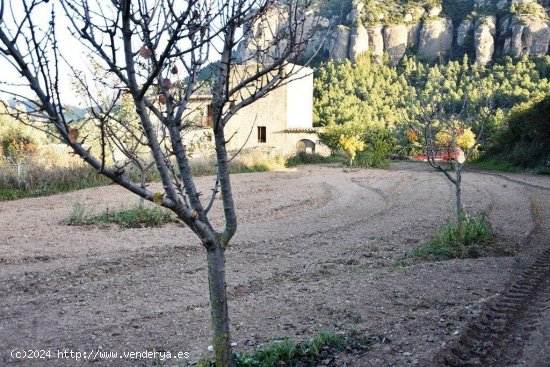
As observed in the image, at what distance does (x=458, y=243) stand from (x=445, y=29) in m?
75.9

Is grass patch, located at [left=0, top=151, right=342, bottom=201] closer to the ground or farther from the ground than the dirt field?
farther from the ground

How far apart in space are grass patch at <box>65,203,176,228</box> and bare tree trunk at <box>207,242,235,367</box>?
23.2ft

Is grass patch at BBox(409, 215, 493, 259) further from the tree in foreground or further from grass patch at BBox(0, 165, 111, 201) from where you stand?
grass patch at BBox(0, 165, 111, 201)

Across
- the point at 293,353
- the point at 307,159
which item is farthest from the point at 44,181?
the point at 307,159

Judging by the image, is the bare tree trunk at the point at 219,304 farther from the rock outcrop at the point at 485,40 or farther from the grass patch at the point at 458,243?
the rock outcrop at the point at 485,40

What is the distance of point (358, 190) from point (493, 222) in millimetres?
6632

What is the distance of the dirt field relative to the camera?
173 inches

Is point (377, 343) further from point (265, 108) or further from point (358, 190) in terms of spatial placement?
point (265, 108)

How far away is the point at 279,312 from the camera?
5105 mm

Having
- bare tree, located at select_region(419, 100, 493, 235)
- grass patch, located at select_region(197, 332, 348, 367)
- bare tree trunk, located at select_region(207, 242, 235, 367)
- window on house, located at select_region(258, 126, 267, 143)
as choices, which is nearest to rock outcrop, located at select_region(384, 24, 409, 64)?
window on house, located at select_region(258, 126, 267, 143)

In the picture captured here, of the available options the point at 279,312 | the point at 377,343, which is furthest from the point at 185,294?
the point at 377,343

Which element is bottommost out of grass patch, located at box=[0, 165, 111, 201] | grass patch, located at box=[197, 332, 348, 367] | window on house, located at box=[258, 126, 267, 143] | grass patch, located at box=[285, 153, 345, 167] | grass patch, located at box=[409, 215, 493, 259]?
grass patch, located at box=[197, 332, 348, 367]

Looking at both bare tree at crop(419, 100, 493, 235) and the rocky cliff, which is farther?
the rocky cliff

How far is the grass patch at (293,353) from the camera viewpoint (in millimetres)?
3674
